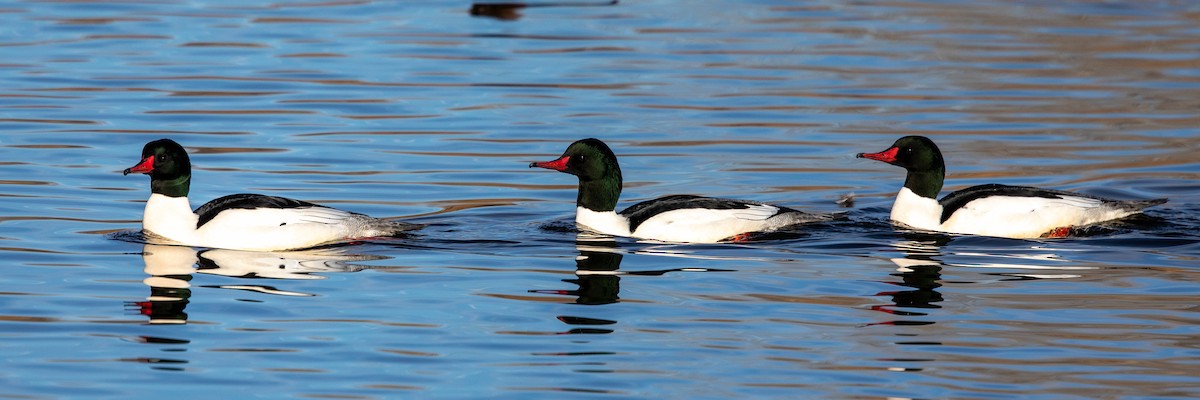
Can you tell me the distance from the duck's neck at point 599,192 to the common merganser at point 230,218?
4.81ft

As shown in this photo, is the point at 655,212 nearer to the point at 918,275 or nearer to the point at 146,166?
the point at 918,275

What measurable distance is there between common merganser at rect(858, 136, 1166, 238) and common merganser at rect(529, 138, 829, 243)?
0.84 meters

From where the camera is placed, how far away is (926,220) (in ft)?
39.7

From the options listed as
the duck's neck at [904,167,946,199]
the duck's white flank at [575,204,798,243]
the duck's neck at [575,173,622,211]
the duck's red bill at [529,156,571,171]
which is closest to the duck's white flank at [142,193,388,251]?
the duck's red bill at [529,156,571,171]

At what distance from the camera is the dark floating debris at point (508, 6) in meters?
25.5

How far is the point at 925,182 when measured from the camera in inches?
482

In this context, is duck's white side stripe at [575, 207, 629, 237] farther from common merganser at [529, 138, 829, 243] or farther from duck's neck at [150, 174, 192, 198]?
duck's neck at [150, 174, 192, 198]

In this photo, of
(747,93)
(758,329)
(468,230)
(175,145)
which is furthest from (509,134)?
(758,329)

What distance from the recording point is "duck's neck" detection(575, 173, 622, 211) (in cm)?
1184

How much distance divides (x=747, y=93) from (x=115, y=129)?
6.41 metres

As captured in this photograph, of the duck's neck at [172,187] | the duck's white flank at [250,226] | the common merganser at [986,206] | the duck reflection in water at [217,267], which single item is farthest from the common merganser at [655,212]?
the duck's neck at [172,187]

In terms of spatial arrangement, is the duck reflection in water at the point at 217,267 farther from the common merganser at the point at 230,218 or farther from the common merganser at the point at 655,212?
the common merganser at the point at 655,212

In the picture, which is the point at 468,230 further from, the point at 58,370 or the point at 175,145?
the point at 58,370

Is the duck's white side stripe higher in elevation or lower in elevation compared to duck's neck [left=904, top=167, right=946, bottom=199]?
lower
